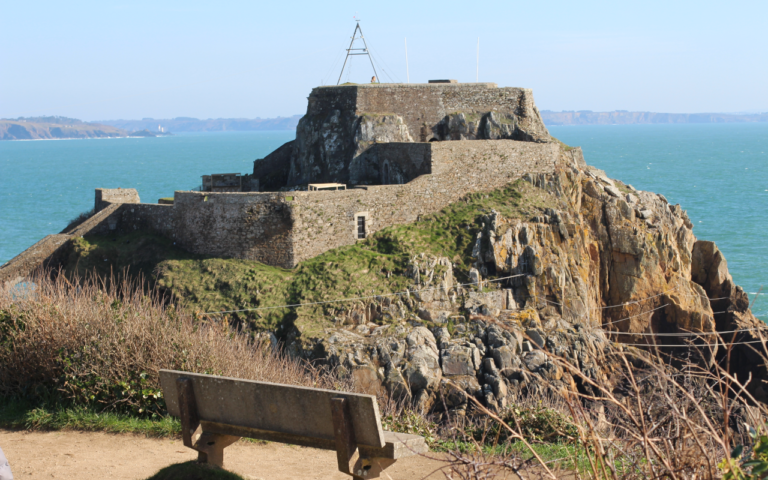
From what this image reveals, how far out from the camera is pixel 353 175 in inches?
1329

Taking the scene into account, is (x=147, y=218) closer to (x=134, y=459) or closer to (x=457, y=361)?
(x=457, y=361)

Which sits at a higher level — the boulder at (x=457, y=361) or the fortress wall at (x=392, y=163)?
the fortress wall at (x=392, y=163)

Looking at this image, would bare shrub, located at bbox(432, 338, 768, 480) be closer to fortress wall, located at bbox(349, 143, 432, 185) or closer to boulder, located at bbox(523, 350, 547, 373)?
boulder, located at bbox(523, 350, 547, 373)

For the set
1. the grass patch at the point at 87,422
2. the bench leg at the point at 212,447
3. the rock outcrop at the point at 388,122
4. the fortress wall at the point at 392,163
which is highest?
the rock outcrop at the point at 388,122

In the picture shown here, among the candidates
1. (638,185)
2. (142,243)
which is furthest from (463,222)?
(638,185)

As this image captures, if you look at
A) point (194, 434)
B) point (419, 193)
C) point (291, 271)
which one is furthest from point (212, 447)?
point (419, 193)

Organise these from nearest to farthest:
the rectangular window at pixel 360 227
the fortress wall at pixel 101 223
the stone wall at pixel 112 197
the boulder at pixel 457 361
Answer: the boulder at pixel 457 361
the rectangular window at pixel 360 227
the fortress wall at pixel 101 223
the stone wall at pixel 112 197

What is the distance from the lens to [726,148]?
17525cm

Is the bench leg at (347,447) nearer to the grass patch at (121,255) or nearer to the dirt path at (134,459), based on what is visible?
the dirt path at (134,459)

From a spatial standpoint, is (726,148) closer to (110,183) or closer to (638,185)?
(638,185)

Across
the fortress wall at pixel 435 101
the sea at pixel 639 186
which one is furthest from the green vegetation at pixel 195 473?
the sea at pixel 639 186

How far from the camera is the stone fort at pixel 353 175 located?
28156mm

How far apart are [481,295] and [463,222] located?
13.2 feet

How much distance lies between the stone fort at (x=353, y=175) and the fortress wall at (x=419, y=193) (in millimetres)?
45
